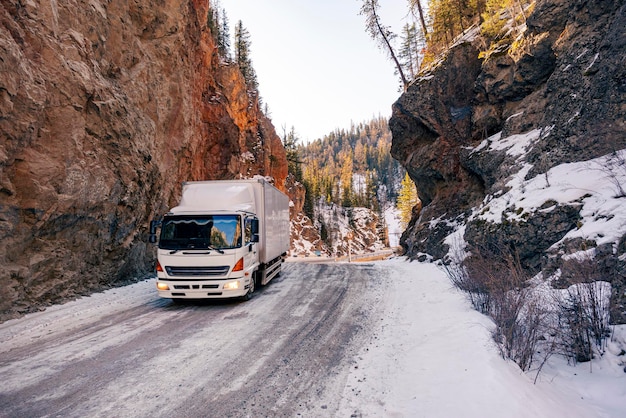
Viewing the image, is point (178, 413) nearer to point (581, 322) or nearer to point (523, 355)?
point (523, 355)

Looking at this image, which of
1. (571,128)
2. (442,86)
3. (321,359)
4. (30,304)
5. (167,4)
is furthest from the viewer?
(442,86)

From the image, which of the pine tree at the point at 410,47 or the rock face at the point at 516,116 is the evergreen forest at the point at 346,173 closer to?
the pine tree at the point at 410,47

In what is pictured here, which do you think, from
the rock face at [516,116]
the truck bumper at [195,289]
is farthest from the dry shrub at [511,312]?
the truck bumper at [195,289]

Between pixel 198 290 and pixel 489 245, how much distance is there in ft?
31.3

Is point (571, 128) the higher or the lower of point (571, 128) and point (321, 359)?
the higher

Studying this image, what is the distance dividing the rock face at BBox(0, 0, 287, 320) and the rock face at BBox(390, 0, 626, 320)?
12.8 meters

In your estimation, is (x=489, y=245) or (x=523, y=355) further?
(x=489, y=245)

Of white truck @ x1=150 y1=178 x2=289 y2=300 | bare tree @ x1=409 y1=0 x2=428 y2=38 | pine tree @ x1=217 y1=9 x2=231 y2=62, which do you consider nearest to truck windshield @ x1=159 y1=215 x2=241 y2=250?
white truck @ x1=150 y1=178 x2=289 y2=300

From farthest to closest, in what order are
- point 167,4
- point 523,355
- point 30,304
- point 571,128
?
point 167,4
point 571,128
point 30,304
point 523,355

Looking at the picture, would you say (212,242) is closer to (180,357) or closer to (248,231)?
(248,231)

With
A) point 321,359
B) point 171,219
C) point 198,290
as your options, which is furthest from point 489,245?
point 171,219

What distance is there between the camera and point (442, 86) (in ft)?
69.1

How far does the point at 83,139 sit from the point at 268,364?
386 inches

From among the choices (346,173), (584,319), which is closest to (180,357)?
(584,319)
